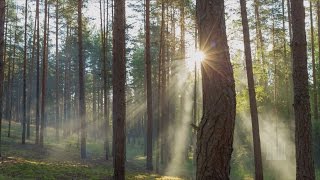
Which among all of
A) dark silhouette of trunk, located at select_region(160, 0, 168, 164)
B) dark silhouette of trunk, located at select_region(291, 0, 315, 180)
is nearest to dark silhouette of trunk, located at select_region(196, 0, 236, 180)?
dark silhouette of trunk, located at select_region(291, 0, 315, 180)

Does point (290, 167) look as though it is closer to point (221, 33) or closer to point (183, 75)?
point (183, 75)

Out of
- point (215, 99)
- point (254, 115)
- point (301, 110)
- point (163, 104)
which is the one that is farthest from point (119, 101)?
point (163, 104)

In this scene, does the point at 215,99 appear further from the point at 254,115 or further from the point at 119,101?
the point at 254,115

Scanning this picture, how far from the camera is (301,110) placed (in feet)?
28.4

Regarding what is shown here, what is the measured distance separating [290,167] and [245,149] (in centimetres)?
555

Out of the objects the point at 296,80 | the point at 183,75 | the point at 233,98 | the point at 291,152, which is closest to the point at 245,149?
the point at 291,152

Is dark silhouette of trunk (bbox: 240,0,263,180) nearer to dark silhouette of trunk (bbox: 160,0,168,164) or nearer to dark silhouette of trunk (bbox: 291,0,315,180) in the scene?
dark silhouette of trunk (bbox: 291,0,315,180)

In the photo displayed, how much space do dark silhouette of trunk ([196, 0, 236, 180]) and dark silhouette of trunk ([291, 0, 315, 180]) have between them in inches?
195

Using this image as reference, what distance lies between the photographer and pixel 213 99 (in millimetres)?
4281

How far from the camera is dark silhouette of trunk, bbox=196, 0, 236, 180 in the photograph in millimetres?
4203

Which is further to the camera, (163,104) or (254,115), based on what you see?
(163,104)

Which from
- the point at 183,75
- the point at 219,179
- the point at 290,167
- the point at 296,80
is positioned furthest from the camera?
the point at 183,75

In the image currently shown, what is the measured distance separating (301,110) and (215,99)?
16.9 ft

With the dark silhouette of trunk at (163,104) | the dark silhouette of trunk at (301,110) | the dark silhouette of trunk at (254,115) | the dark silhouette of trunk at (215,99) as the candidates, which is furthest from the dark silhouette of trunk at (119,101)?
the dark silhouette of trunk at (163,104)
